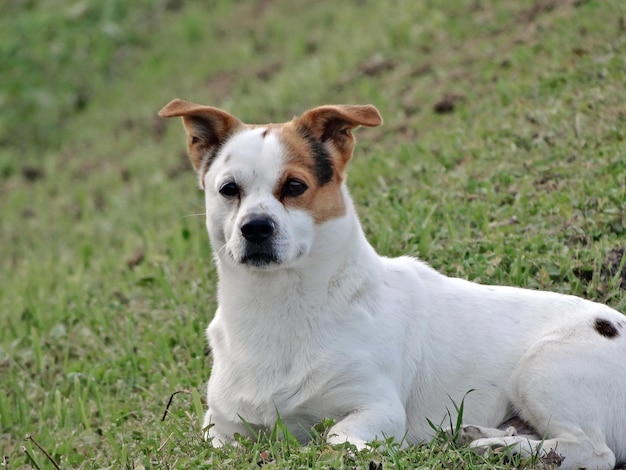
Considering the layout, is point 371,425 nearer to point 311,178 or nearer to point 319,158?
point 311,178

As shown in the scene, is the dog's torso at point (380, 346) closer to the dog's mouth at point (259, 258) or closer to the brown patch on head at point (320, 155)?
the dog's mouth at point (259, 258)

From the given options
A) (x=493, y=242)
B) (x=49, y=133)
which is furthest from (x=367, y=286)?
(x=49, y=133)

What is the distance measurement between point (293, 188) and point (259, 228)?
32 cm

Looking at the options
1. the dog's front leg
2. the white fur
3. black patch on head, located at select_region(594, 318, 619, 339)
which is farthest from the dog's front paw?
black patch on head, located at select_region(594, 318, 619, 339)

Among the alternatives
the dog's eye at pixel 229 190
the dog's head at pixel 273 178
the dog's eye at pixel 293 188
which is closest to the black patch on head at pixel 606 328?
the dog's head at pixel 273 178

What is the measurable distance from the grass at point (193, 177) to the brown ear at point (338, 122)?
157cm

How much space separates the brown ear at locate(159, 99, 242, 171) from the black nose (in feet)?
2.37

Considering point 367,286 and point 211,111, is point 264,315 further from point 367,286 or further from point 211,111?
point 211,111

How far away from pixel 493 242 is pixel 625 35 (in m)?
3.65

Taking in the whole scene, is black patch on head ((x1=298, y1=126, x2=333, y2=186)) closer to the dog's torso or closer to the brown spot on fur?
the brown spot on fur

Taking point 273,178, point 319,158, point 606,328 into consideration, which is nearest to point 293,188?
point 273,178

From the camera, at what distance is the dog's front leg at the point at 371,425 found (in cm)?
447

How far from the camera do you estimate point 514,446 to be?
14.5 ft

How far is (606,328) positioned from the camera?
4898 mm
